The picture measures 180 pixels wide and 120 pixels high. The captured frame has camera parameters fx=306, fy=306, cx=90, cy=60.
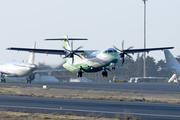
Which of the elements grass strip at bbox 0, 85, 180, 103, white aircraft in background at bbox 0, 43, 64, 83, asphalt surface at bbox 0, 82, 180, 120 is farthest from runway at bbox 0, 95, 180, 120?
white aircraft in background at bbox 0, 43, 64, 83

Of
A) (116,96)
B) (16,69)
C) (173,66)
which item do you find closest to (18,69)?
(16,69)

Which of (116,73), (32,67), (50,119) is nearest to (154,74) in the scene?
(116,73)

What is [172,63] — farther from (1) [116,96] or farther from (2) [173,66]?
(1) [116,96]

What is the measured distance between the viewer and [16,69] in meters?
107

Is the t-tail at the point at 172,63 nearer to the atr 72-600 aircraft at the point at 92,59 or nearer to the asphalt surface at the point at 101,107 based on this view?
the asphalt surface at the point at 101,107

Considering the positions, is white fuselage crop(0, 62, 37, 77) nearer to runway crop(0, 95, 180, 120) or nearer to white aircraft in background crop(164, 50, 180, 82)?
runway crop(0, 95, 180, 120)

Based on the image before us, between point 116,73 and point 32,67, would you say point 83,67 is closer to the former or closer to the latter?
point 32,67

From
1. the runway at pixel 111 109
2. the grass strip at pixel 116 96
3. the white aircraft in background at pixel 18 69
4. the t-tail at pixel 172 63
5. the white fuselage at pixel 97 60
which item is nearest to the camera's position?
the runway at pixel 111 109

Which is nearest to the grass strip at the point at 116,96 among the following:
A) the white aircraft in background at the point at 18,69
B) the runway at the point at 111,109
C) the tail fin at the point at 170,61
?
the runway at the point at 111,109

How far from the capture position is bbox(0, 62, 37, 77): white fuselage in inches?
4107

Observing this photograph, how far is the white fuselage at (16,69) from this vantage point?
104 meters

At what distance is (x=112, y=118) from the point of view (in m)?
36.0

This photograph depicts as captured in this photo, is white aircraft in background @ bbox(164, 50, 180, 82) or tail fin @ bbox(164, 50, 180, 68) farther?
tail fin @ bbox(164, 50, 180, 68)

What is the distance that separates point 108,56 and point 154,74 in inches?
5967
